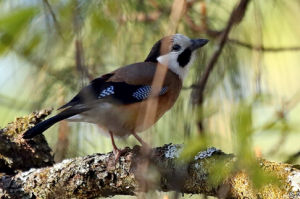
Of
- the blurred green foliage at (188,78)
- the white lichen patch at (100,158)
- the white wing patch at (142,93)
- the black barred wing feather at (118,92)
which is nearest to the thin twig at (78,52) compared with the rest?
the blurred green foliage at (188,78)

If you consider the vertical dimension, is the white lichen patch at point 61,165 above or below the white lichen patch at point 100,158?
below

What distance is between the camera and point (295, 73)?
241 centimetres

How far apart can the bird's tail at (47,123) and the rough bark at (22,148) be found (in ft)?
0.63

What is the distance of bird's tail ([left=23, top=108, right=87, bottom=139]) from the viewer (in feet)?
9.13

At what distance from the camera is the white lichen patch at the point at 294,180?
6.59 ft

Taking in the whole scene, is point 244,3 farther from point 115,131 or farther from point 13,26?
point 115,131

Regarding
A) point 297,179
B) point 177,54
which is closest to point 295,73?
point 297,179

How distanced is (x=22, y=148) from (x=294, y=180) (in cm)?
→ 168

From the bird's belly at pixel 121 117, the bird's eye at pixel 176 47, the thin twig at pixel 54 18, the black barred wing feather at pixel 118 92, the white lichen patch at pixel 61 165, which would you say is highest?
the bird's eye at pixel 176 47

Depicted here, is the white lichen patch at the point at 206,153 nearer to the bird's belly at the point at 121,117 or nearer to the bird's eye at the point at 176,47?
the bird's belly at the point at 121,117

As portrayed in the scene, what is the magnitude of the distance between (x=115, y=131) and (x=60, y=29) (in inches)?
63.2

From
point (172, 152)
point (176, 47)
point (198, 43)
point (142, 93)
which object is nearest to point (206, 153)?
point (172, 152)

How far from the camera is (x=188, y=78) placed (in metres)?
3.64

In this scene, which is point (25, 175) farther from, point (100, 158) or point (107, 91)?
point (107, 91)
